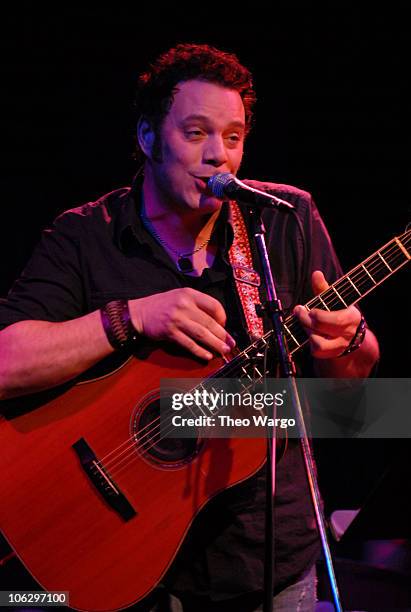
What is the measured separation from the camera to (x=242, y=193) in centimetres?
198

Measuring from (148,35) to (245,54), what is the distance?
1.88 feet

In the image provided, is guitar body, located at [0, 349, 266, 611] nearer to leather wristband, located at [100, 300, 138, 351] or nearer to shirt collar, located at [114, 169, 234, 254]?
leather wristband, located at [100, 300, 138, 351]

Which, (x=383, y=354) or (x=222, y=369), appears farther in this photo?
(x=383, y=354)

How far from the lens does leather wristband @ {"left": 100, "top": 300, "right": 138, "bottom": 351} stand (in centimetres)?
225

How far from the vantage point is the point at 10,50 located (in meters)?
3.65

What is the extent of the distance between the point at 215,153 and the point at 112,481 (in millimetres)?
1167

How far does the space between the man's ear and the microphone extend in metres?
0.58

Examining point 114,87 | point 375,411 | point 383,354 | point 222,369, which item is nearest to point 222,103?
point 222,369

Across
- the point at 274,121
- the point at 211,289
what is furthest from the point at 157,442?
the point at 274,121

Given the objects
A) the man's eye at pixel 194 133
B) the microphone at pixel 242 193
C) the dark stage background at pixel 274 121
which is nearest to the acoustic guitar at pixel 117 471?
the microphone at pixel 242 193

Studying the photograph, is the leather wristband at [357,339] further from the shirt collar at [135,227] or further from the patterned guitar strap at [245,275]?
the shirt collar at [135,227]

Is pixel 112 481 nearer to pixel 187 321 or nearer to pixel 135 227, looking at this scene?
pixel 187 321

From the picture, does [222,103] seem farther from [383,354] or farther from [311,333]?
[383,354]

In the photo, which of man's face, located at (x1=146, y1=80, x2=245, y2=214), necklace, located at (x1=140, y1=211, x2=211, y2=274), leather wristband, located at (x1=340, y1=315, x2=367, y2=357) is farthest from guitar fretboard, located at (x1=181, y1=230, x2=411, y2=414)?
man's face, located at (x1=146, y1=80, x2=245, y2=214)
